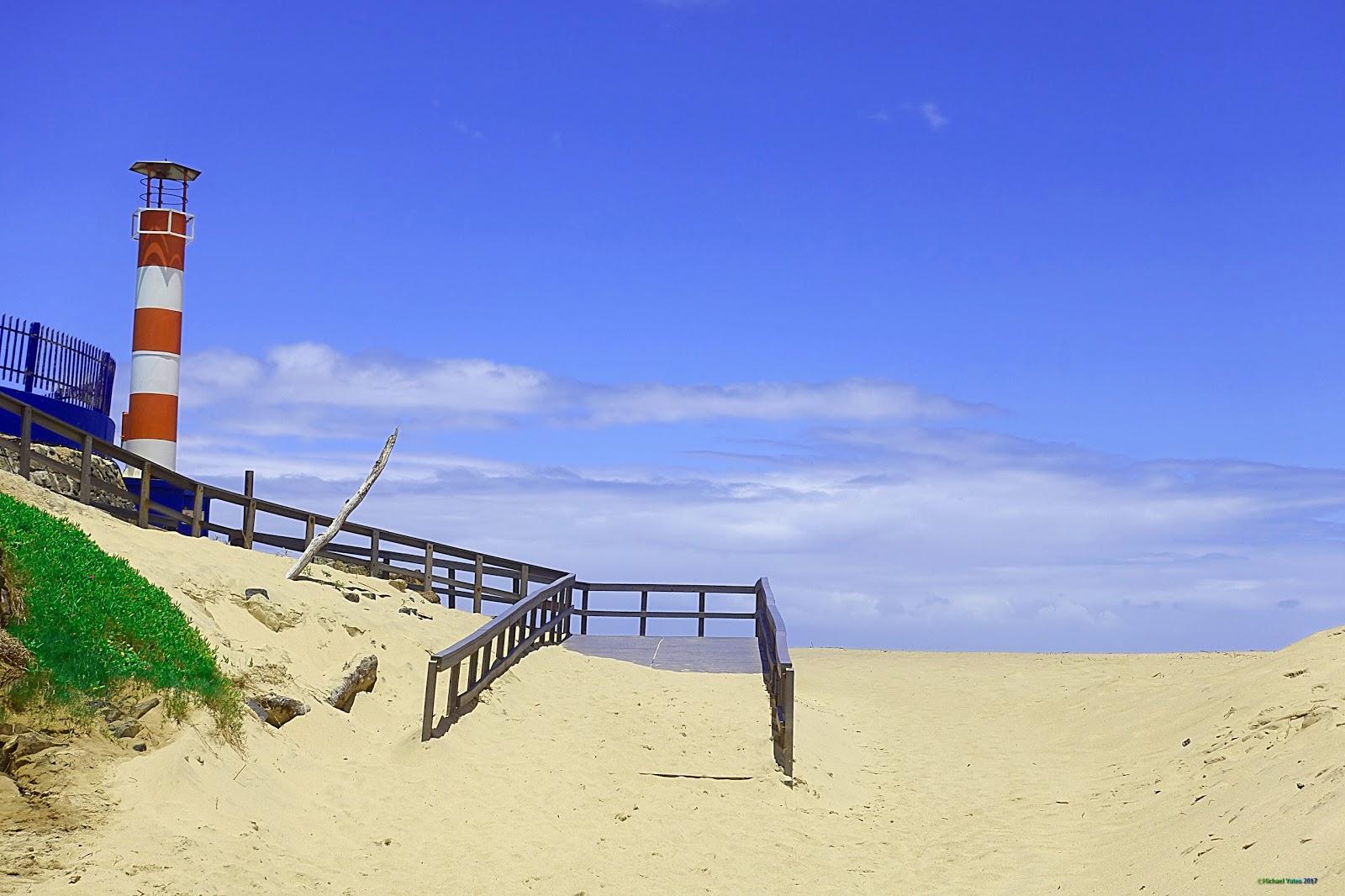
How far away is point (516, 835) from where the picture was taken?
11.0 m

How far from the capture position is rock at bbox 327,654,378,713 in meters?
13.9

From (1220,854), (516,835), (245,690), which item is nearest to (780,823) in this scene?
(516,835)

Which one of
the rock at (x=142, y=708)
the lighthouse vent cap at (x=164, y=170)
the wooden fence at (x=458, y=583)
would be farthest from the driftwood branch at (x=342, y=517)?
the lighthouse vent cap at (x=164, y=170)

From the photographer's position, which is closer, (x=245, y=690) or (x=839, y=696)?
(x=245, y=690)

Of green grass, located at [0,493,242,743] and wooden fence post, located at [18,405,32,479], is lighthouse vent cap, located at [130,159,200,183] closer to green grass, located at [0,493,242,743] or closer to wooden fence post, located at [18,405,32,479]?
wooden fence post, located at [18,405,32,479]

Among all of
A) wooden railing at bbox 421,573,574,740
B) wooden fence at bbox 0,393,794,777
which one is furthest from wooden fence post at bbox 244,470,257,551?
wooden railing at bbox 421,573,574,740

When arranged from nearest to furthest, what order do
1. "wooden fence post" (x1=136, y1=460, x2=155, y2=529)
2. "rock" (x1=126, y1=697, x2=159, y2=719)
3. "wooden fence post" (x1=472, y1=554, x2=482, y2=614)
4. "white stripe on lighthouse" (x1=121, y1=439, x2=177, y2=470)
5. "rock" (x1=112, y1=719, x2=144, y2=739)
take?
"rock" (x1=112, y1=719, x2=144, y2=739), "rock" (x1=126, y1=697, x2=159, y2=719), "wooden fence post" (x1=136, y1=460, x2=155, y2=529), "wooden fence post" (x1=472, y1=554, x2=482, y2=614), "white stripe on lighthouse" (x1=121, y1=439, x2=177, y2=470)

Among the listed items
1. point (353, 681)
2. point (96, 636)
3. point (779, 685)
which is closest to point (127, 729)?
point (96, 636)

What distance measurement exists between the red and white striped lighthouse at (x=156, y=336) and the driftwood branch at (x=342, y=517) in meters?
9.22

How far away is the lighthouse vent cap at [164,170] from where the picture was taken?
1204 inches

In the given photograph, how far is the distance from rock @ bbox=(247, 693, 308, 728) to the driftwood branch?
6639mm

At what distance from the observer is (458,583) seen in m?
23.5

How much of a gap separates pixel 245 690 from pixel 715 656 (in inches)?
352

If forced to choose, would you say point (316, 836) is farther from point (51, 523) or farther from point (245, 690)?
point (51, 523)
